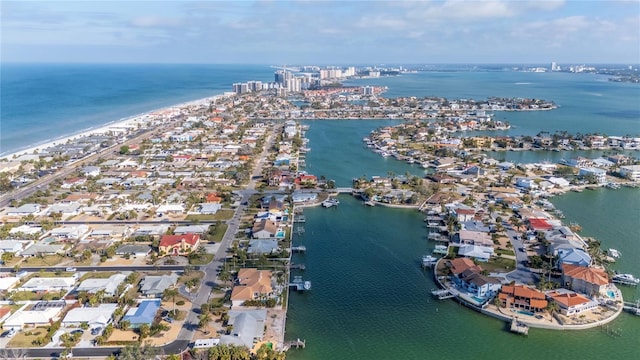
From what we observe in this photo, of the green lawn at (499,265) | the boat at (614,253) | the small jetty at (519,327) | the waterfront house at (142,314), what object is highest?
the boat at (614,253)

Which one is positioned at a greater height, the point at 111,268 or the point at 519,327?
the point at 111,268

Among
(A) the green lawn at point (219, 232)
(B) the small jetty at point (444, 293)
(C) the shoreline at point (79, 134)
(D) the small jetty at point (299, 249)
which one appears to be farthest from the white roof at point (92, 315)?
(C) the shoreline at point (79, 134)

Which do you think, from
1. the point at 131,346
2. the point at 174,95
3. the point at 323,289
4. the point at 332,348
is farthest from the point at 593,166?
the point at 174,95

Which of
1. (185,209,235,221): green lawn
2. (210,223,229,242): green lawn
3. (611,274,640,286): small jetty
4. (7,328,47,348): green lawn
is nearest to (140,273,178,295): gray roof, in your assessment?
(7,328,47,348): green lawn

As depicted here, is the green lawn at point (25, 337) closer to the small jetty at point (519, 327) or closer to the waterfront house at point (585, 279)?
the small jetty at point (519, 327)

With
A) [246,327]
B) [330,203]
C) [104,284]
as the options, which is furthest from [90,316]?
[330,203]

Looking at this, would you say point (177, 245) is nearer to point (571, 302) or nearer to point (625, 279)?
point (571, 302)
